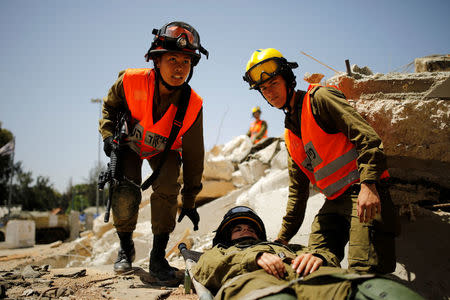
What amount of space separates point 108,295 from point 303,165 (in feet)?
6.63

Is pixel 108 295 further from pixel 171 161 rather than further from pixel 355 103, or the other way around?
pixel 355 103

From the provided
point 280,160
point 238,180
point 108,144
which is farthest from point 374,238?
point 238,180

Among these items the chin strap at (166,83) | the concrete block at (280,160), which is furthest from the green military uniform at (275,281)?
the concrete block at (280,160)

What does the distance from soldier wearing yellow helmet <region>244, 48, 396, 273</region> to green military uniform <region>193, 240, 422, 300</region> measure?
42 centimetres

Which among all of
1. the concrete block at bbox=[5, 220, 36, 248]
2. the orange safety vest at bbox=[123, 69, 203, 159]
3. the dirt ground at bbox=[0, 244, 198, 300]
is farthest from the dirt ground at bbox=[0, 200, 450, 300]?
the concrete block at bbox=[5, 220, 36, 248]

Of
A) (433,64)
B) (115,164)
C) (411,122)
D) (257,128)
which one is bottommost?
(115,164)

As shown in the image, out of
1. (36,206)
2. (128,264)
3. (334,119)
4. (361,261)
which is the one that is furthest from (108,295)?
(36,206)

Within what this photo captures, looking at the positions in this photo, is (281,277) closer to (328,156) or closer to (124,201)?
(328,156)

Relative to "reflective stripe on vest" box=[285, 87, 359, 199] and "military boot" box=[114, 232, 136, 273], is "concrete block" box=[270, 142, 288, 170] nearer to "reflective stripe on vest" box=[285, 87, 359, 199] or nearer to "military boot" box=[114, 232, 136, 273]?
"reflective stripe on vest" box=[285, 87, 359, 199]

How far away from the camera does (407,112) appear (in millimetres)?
3027

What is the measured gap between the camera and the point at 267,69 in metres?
2.99

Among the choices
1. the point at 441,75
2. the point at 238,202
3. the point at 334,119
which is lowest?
the point at 238,202

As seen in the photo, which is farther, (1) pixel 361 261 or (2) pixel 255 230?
(2) pixel 255 230

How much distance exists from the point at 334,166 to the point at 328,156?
10 cm
